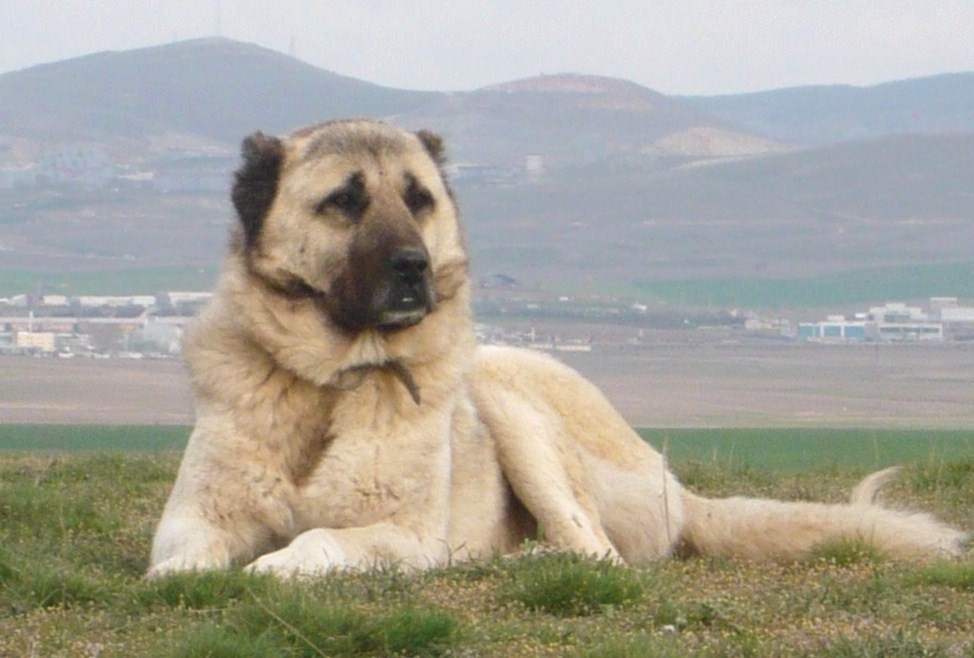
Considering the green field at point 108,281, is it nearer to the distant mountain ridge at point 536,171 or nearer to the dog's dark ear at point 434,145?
the distant mountain ridge at point 536,171

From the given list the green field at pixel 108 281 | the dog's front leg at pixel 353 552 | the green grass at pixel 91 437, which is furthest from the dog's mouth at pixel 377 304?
the green field at pixel 108 281

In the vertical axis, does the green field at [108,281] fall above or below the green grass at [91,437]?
below

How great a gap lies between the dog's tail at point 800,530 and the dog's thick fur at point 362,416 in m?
0.01

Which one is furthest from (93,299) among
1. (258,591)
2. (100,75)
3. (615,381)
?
(100,75)

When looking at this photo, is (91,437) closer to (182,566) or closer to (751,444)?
(751,444)

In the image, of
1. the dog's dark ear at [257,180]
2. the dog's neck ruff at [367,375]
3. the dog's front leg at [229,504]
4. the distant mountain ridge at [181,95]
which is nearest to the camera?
the dog's front leg at [229,504]

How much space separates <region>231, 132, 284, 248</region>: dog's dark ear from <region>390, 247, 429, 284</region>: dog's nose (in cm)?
63

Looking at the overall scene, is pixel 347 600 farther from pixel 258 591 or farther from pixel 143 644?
pixel 143 644

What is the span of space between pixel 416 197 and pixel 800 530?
6.86 ft

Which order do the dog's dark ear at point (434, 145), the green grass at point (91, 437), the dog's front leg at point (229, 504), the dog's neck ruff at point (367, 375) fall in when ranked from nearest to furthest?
1. the dog's front leg at point (229, 504)
2. the dog's neck ruff at point (367, 375)
3. the dog's dark ear at point (434, 145)
4. the green grass at point (91, 437)

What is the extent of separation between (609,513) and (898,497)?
254cm

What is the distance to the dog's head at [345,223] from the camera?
705cm

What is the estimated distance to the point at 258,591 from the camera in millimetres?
5898

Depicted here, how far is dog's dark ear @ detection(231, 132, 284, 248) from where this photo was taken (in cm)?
731
